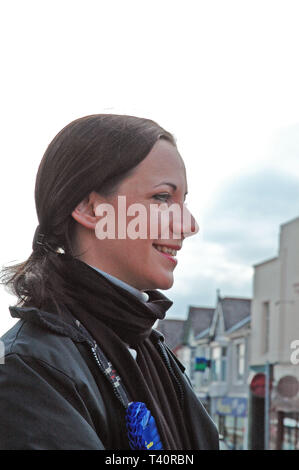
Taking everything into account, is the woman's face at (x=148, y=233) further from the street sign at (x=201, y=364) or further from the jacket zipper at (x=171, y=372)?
the street sign at (x=201, y=364)

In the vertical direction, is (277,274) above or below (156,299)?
above

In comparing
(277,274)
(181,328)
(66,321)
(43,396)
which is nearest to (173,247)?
(66,321)

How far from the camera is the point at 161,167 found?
1206 millimetres

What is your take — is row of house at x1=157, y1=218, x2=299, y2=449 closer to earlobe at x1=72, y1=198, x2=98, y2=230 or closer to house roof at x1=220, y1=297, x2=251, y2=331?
house roof at x1=220, y1=297, x2=251, y2=331

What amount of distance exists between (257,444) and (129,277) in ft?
72.8

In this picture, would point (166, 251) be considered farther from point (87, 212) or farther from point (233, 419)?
point (233, 419)

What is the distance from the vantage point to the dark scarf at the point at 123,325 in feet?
3.81

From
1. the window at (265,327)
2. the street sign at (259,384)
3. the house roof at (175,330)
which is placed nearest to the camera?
the street sign at (259,384)

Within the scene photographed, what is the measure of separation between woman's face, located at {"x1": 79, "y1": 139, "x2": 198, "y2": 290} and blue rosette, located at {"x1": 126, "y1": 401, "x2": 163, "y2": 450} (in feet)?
0.68

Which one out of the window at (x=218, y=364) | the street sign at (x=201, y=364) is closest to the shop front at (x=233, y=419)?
the window at (x=218, y=364)

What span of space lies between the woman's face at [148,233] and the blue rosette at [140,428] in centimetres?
21

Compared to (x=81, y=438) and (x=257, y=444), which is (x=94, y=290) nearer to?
(x=81, y=438)

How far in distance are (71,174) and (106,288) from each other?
8.3 inches

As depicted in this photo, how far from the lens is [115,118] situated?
1278 millimetres
